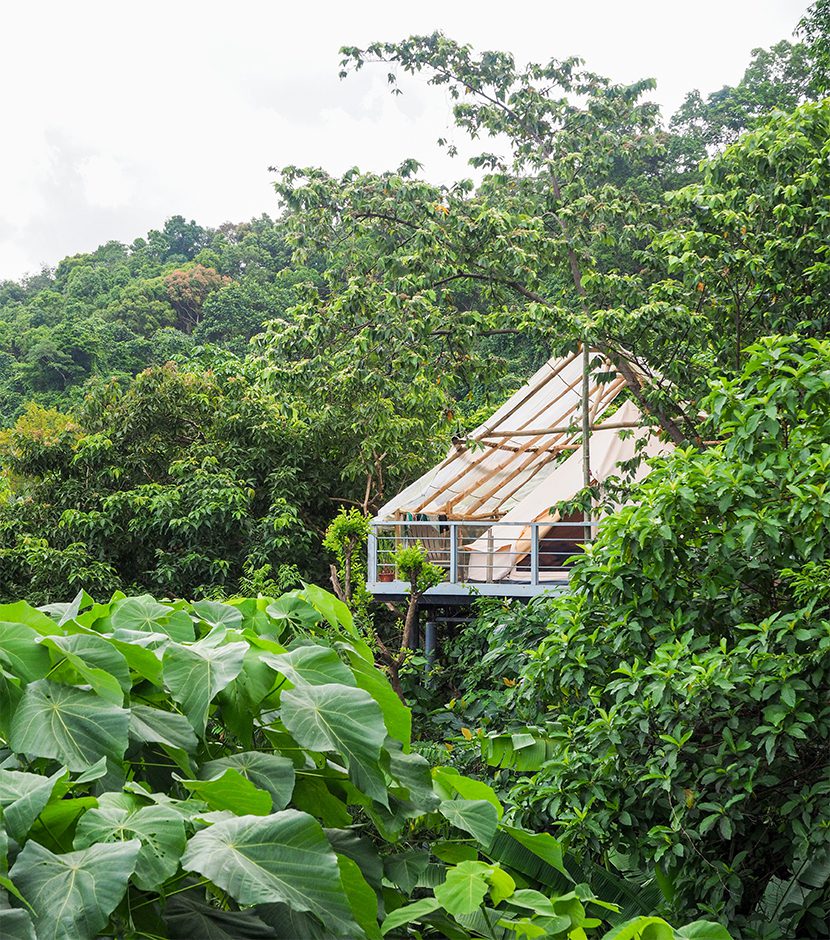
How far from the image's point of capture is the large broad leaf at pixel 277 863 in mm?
695

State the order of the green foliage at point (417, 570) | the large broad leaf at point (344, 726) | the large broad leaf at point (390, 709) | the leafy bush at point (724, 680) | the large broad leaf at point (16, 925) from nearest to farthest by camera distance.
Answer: the large broad leaf at point (16, 925), the large broad leaf at point (344, 726), the large broad leaf at point (390, 709), the leafy bush at point (724, 680), the green foliage at point (417, 570)

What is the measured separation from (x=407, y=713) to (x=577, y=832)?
1.98 m

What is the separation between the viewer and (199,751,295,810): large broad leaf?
84cm

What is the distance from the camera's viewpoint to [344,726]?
858 mm

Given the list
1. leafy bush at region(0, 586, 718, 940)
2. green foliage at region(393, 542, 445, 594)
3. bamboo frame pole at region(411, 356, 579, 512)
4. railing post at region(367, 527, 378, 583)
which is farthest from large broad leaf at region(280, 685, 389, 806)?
bamboo frame pole at region(411, 356, 579, 512)

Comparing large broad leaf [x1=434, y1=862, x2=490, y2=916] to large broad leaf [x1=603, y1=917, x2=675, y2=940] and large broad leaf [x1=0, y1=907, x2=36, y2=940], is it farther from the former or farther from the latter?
large broad leaf [x1=0, y1=907, x2=36, y2=940]

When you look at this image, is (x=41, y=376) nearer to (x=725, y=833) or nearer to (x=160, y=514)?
(x=160, y=514)

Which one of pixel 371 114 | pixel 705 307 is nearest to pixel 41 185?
pixel 371 114

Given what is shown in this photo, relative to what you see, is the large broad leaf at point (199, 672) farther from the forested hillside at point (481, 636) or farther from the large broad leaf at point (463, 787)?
the large broad leaf at point (463, 787)

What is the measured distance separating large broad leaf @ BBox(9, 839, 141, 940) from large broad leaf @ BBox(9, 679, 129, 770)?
10cm

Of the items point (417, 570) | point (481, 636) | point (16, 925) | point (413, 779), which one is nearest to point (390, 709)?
point (413, 779)

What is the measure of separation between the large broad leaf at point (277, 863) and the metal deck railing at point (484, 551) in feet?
22.1

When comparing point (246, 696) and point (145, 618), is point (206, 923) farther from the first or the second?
point (145, 618)

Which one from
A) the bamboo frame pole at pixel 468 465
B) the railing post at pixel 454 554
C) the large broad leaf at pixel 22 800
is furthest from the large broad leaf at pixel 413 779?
the bamboo frame pole at pixel 468 465
